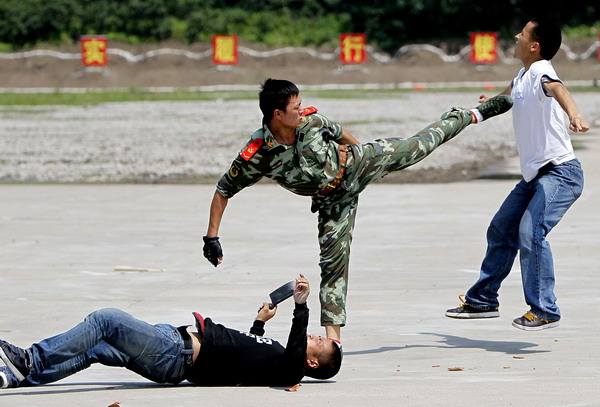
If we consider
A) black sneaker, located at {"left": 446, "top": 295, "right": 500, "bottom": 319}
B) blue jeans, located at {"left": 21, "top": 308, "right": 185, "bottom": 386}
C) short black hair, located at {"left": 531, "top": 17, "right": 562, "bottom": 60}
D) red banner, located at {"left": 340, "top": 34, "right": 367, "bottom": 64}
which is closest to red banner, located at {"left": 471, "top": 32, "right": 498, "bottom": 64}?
red banner, located at {"left": 340, "top": 34, "right": 367, "bottom": 64}

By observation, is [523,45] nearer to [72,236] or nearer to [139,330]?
[139,330]

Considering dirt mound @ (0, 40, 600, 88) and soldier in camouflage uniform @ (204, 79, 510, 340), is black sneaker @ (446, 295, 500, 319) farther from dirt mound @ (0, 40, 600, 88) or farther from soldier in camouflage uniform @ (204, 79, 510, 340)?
dirt mound @ (0, 40, 600, 88)

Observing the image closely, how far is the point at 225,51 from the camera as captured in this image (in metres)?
58.4

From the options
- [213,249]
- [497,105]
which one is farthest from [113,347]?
[497,105]

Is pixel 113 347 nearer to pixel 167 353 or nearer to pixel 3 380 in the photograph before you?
pixel 167 353

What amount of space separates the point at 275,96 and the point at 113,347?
5.36ft

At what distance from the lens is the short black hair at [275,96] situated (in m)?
6.53

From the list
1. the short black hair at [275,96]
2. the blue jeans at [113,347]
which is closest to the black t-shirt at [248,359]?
the blue jeans at [113,347]

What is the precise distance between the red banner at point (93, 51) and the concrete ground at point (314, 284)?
4087cm

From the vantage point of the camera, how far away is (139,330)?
19.6 ft

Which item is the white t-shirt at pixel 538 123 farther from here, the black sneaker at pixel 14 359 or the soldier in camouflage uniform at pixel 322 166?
the black sneaker at pixel 14 359

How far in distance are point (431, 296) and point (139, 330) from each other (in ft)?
12.2

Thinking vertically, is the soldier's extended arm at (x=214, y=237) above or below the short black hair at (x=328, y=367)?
above

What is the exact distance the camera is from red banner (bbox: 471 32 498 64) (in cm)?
5738
